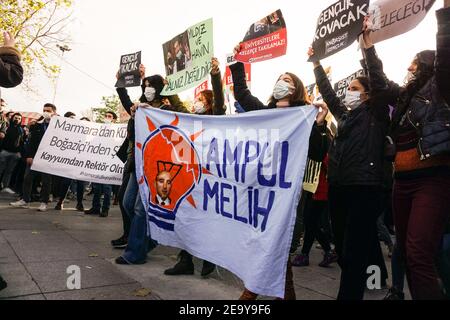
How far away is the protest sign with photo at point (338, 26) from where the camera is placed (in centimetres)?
315

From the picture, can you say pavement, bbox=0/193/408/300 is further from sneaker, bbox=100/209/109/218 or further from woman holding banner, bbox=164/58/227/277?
sneaker, bbox=100/209/109/218

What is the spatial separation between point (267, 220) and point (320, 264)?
7.50ft

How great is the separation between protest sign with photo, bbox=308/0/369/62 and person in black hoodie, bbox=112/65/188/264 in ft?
5.55

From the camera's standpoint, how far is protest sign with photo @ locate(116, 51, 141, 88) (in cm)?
497

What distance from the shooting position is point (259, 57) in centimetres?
418

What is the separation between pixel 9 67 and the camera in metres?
2.72

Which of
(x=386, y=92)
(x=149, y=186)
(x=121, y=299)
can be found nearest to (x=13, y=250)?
(x=149, y=186)

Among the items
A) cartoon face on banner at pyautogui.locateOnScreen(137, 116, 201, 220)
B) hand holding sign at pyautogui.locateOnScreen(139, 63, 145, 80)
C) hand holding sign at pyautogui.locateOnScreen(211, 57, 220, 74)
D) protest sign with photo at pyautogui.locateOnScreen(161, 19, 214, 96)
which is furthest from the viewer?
hand holding sign at pyautogui.locateOnScreen(139, 63, 145, 80)

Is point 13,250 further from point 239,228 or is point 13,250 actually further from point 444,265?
point 444,265

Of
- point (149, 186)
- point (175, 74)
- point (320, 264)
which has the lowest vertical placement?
point (320, 264)

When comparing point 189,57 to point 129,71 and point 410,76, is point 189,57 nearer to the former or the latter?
point 129,71

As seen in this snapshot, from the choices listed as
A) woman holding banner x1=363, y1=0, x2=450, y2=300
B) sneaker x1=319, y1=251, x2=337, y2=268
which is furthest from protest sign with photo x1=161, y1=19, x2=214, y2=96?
sneaker x1=319, y1=251, x2=337, y2=268

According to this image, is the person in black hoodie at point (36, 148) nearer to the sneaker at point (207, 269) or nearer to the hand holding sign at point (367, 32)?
the sneaker at point (207, 269)

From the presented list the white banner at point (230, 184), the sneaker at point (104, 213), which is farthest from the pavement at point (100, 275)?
the sneaker at point (104, 213)
